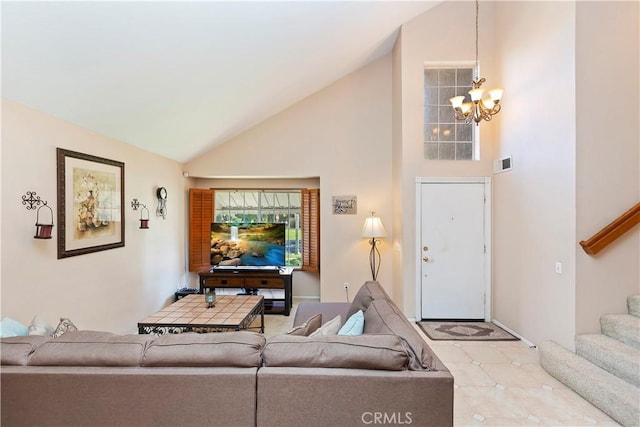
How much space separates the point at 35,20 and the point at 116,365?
6.95ft

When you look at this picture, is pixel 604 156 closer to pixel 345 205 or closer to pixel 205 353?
pixel 345 205

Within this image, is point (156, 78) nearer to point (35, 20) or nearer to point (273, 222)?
point (35, 20)

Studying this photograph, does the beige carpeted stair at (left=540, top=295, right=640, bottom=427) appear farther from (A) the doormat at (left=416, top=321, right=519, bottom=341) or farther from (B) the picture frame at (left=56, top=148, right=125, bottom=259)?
(B) the picture frame at (left=56, top=148, right=125, bottom=259)

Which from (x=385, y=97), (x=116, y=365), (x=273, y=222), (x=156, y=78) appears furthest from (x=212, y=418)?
(x=385, y=97)

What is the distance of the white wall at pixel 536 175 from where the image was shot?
3.07 m

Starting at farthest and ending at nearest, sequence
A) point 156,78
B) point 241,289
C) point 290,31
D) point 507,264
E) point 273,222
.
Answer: point 273,222 < point 241,289 < point 507,264 < point 290,31 < point 156,78

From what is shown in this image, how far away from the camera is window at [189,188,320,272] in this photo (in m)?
5.57

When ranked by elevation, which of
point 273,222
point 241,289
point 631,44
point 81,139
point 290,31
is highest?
point 290,31

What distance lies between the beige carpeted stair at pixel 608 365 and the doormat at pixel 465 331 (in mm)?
768

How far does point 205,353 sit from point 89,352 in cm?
59

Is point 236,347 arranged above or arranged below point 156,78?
below

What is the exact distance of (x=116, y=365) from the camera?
159cm

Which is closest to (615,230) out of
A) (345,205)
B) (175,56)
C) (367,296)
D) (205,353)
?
(367,296)

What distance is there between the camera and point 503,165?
4.21 metres
